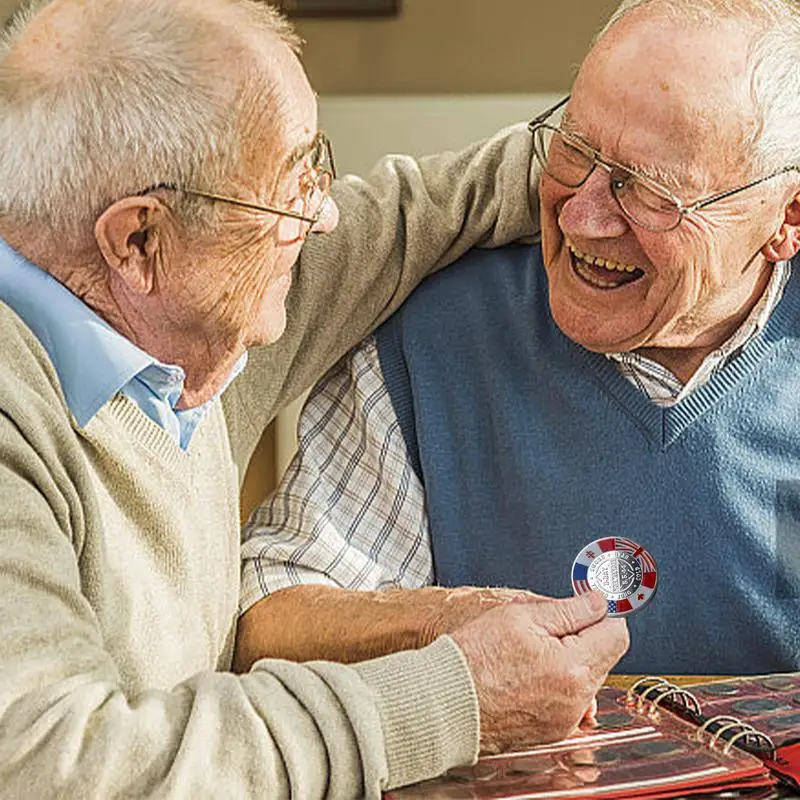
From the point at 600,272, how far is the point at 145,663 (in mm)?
677

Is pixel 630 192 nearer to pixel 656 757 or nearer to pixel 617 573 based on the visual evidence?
pixel 617 573

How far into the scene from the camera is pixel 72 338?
4.53 ft

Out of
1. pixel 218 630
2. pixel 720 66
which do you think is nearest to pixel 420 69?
pixel 720 66

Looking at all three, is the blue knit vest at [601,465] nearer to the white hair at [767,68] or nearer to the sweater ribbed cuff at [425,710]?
the white hair at [767,68]

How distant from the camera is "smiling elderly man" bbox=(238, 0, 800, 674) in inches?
68.5

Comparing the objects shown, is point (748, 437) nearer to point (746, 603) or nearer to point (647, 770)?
point (746, 603)

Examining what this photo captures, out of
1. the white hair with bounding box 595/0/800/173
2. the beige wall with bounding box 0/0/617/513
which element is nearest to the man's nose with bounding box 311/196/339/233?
the white hair with bounding box 595/0/800/173

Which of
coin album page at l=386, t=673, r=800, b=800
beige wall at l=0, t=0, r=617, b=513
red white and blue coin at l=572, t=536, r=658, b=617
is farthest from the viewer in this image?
Answer: beige wall at l=0, t=0, r=617, b=513

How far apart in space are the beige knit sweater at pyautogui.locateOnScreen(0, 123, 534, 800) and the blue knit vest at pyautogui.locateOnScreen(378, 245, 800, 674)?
0.34 meters

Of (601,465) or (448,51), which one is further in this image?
(448,51)

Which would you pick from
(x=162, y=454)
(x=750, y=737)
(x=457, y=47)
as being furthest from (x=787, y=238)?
(x=457, y=47)

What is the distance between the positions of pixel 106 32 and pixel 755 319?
84cm

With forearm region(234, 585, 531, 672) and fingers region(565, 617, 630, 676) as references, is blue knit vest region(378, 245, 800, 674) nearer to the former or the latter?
forearm region(234, 585, 531, 672)

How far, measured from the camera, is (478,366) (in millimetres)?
1930
